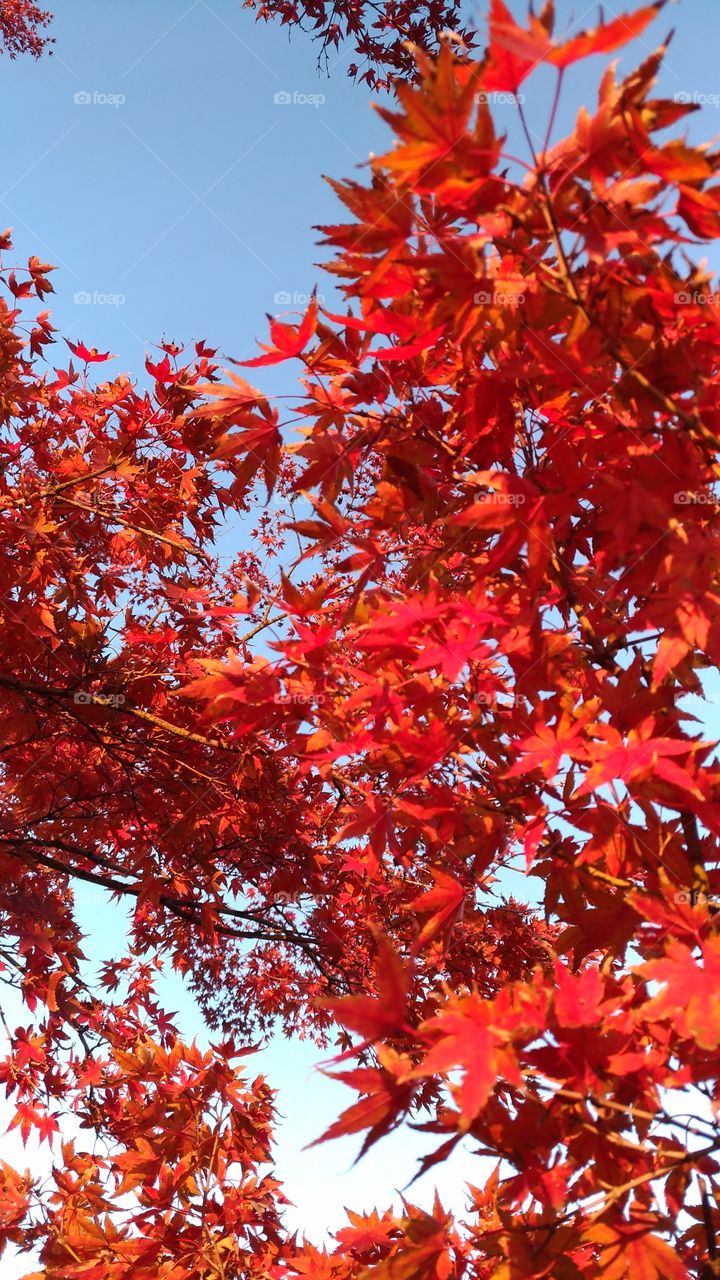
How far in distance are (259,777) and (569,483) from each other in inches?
92.5

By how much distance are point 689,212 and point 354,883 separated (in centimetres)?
388

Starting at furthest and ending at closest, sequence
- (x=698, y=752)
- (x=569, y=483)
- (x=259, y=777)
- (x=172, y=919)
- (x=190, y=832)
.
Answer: (x=172, y=919) < (x=190, y=832) < (x=259, y=777) < (x=569, y=483) < (x=698, y=752)

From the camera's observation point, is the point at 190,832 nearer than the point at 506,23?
No

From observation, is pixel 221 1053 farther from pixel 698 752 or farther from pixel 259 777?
pixel 698 752

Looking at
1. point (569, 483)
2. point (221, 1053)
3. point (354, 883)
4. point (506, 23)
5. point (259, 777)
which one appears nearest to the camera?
point (506, 23)

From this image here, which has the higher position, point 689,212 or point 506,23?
point 506,23

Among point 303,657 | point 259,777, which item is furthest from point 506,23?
point 259,777

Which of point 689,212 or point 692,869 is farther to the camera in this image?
point 692,869

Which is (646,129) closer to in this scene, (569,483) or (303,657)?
(569,483)

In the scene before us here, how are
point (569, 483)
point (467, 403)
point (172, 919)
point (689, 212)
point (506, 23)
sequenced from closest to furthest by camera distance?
point (506, 23) → point (689, 212) → point (569, 483) → point (467, 403) → point (172, 919)

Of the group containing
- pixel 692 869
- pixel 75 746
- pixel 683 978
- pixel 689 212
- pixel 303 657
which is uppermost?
pixel 75 746

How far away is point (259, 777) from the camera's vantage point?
3.71 meters

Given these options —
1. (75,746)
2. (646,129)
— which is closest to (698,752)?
(646,129)

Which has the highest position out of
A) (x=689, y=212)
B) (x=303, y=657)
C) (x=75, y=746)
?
(x=75, y=746)
